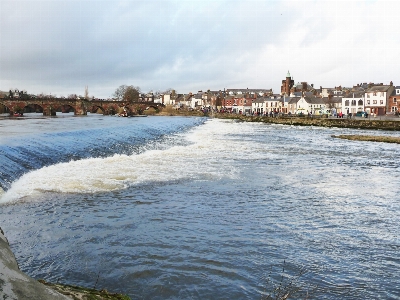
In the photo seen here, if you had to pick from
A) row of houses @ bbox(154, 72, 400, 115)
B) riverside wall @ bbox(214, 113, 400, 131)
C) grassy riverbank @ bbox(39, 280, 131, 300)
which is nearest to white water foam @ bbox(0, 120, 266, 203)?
grassy riverbank @ bbox(39, 280, 131, 300)

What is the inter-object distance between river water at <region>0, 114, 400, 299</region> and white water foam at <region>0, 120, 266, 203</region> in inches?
3.9

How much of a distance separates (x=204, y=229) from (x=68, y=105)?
123 meters

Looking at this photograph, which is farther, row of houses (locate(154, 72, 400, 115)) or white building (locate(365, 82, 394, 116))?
row of houses (locate(154, 72, 400, 115))

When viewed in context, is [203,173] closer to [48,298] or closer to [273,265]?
[273,265]

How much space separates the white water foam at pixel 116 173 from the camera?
674 inches

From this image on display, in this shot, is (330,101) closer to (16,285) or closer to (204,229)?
(204,229)

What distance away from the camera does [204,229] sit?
38.7 ft

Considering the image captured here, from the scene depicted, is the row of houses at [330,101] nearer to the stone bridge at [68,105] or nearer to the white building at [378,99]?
the white building at [378,99]

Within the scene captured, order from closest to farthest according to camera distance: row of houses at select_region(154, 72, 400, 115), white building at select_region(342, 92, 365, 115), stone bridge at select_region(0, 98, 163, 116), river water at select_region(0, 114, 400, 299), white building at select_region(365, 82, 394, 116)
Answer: river water at select_region(0, 114, 400, 299) → stone bridge at select_region(0, 98, 163, 116) → white building at select_region(365, 82, 394, 116) → row of houses at select_region(154, 72, 400, 115) → white building at select_region(342, 92, 365, 115)

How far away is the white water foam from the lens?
1712 centimetres

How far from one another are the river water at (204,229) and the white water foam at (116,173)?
0.33 feet

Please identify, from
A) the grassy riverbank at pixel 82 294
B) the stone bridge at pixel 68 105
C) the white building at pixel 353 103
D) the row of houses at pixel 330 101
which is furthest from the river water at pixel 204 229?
the white building at pixel 353 103

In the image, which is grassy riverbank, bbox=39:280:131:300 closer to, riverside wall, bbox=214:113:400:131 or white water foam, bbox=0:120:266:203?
white water foam, bbox=0:120:266:203

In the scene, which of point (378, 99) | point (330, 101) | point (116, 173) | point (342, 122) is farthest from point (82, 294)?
point (330, 101)
